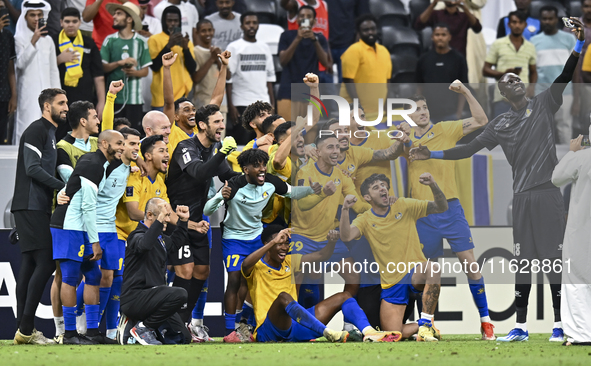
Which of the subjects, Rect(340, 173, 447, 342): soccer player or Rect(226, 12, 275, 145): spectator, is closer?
Rect(340, 173, 447, 342): soccer player

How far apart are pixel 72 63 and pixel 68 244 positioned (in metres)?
3.31

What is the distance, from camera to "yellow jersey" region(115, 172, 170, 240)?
7.50 m

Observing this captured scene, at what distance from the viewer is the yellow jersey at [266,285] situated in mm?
7289

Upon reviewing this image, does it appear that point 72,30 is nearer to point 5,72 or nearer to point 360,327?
point 5,72

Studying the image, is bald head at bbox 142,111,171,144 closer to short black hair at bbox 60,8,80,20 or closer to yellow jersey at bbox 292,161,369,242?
yellow jersey at bbox 292,161,369,242

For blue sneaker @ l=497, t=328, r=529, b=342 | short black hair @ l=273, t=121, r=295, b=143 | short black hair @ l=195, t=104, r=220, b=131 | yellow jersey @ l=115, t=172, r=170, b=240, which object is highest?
short black hair @ l=195, t=104, r=220, b=131

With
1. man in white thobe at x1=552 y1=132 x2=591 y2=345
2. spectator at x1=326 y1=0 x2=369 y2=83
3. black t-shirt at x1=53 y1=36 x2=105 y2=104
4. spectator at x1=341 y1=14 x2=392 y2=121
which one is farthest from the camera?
spectator at x1=326 y1=0 x2=369 y2=83

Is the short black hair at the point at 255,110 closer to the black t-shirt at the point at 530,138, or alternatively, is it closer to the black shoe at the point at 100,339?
the black t-shirt at the point at 530,138

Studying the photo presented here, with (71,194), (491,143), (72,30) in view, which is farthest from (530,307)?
(72,30)

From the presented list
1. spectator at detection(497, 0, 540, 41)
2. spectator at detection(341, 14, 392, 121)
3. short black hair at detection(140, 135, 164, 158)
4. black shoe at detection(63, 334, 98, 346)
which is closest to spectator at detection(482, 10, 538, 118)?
spectator at detection(497, 0, 540, 41)

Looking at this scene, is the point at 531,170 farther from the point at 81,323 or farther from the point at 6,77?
the point at 6,77

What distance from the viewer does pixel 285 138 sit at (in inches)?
305

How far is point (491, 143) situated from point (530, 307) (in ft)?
7.38

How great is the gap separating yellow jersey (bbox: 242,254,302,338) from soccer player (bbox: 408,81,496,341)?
1.34 meters
